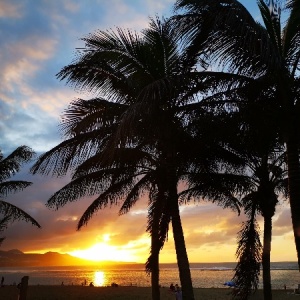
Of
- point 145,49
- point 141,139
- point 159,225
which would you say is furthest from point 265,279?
point 145,49

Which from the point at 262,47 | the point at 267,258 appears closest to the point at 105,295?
the point at 267,258

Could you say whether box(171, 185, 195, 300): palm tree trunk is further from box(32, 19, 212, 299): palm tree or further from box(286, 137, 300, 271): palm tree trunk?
box(286, 137, 300, 271): palm tree trunk

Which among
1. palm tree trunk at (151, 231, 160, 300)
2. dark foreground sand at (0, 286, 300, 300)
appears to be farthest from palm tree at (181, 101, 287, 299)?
dark foreground sand at (0, 286, 300, 300)

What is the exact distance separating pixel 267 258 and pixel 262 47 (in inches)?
336

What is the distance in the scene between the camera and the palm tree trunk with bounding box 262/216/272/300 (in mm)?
13891

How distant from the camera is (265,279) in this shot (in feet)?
46.1

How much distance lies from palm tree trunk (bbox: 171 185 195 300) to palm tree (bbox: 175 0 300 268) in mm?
3557

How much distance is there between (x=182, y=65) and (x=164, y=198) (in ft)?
17.7

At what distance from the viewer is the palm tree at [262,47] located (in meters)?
8.08

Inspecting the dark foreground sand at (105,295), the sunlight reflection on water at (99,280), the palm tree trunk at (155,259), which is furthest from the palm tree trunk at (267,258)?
the sunlight reflection on water at (99,280)

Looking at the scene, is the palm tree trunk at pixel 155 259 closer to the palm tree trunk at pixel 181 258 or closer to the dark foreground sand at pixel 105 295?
the palm tree trunk at pixel 181 258

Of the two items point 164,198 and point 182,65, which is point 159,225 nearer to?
point 164,198

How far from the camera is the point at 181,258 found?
11367 mm

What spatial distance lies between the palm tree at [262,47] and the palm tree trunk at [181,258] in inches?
140
